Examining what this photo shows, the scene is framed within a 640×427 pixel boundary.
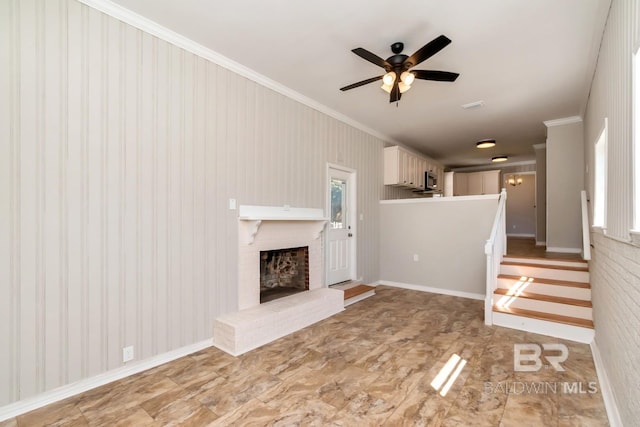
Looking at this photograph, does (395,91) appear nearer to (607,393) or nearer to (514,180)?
(607,393)

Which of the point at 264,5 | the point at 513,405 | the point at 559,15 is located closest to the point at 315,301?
the point at 513,405

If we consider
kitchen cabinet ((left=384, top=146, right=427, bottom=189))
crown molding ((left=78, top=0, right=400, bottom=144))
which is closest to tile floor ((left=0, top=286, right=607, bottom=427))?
crown molding ((left=78, top=0, right=400, bottom=144))

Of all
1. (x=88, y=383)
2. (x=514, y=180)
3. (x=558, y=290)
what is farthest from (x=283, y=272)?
(x=514, y=180)

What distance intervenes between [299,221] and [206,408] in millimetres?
2473

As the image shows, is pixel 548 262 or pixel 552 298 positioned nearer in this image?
pixel 552 298

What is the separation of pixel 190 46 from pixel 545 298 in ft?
16.2

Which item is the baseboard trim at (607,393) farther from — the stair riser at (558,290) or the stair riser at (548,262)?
the stair riser at (548,262)

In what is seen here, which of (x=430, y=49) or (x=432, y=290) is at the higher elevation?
(x=430, y=49)

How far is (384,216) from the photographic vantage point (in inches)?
234

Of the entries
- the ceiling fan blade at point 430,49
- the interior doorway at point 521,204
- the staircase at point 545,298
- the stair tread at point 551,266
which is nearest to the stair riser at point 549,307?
the staircase at point 545,298

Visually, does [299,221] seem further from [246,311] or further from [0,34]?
[0,34]

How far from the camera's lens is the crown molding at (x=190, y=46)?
239 centimetres

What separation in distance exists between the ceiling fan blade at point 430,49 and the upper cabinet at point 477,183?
7.88 m

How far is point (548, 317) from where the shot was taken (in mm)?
3352
